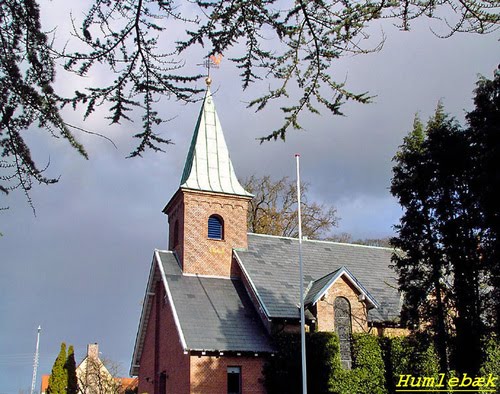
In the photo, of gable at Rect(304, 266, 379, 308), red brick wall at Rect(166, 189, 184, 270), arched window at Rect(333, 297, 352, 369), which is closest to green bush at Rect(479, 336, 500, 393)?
gable at Rect(304, 266, 379, 308)

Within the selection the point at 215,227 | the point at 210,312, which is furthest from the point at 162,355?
the point at 215,227

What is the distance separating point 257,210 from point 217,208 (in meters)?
10.5

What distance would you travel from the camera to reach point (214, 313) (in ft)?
72.6

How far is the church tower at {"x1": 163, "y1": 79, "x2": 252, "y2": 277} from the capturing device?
81.7ft

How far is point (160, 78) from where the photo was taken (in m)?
5.03

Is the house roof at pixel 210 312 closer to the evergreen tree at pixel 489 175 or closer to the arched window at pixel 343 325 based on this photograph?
the arched window at pixel 343 325

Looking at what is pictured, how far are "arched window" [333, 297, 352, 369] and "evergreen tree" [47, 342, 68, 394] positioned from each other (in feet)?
61.0

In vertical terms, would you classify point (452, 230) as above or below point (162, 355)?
above

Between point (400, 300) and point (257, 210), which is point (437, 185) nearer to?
point (400, 300)

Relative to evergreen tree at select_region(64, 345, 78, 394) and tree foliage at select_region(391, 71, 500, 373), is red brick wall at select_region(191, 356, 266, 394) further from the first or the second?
evergreen tree at select_region(64, 345, 78, 394)

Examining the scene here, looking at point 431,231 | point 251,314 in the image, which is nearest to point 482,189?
point 431,231

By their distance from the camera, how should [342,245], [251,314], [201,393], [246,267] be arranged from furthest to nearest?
[342,245] → [246,267] → [251,314] → [201,393]

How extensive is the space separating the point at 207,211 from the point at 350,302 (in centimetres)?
744

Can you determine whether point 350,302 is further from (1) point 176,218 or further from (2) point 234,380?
(1) point 176,218
